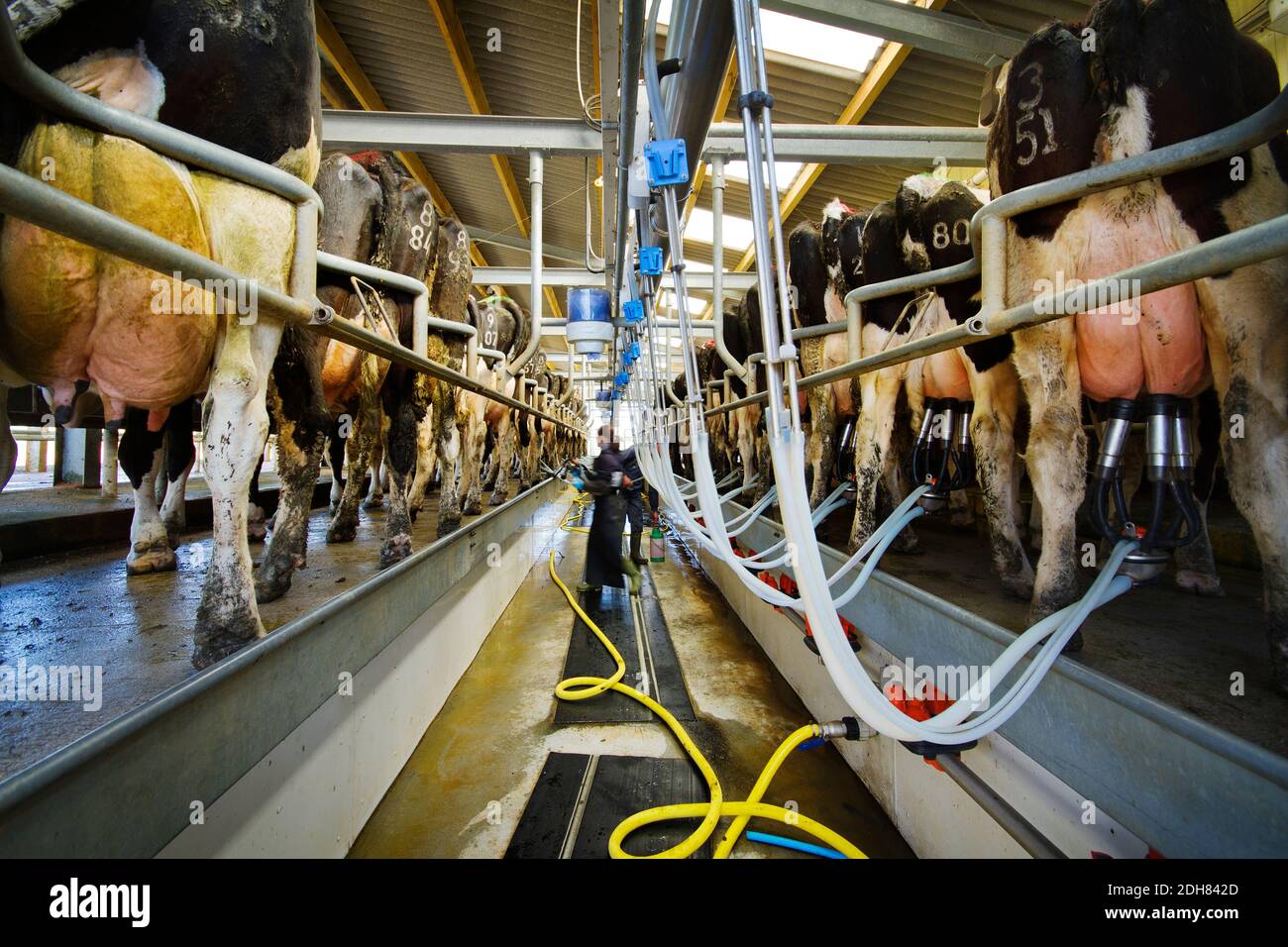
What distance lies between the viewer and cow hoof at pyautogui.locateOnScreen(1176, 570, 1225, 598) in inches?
69.1

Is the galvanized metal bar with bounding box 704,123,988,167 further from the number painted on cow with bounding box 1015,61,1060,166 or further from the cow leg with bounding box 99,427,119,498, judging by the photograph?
the cow leg with bounding box 99,427,119,498

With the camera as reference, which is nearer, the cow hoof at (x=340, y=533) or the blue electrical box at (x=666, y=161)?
the blue electrical box at (x=666, y=161)

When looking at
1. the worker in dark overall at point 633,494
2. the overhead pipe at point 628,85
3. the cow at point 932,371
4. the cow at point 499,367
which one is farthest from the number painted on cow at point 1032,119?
the worker in dark overall at point 633,494

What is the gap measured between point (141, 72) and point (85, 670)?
1381 mm

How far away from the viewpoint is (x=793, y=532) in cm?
105

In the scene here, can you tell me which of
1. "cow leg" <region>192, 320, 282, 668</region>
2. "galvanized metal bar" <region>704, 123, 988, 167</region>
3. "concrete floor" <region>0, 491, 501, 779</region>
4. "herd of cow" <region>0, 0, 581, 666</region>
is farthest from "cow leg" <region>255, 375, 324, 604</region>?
"galvanized metal bar" <region>704, 123, 988, 167</region>

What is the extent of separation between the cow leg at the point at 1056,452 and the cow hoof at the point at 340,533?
2979mm

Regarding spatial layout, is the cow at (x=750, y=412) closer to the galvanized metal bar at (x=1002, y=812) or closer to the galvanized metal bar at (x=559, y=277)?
the galvanized metal bar at (x=559, y=277)

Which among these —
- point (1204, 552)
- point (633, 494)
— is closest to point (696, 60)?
point (1204, 552)

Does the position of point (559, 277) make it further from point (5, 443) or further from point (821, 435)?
point (5, 443)

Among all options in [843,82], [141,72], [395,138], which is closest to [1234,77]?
[141,72]

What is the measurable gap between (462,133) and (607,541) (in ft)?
10.5

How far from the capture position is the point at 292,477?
6.88 feet

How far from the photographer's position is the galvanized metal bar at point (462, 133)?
3.35 metres
